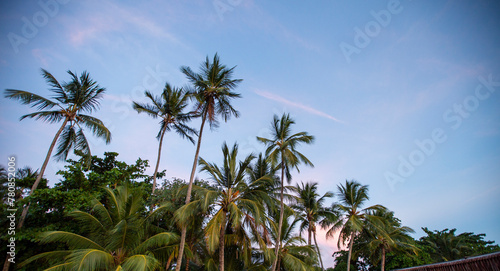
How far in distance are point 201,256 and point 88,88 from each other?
12.9 metres

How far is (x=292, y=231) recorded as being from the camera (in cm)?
2094

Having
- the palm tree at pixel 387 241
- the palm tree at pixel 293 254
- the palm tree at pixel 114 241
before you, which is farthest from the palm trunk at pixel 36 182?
the palm tree at pixel 387 241

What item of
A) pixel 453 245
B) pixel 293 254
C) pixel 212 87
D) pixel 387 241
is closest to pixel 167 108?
pixel 212 87

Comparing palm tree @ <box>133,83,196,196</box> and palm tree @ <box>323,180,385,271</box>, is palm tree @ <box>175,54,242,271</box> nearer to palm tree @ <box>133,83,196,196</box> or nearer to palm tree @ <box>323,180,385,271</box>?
palm tree @ <box>133,83,196,196</box>

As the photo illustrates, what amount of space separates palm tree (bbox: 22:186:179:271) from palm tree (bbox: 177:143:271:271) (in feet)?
6.29

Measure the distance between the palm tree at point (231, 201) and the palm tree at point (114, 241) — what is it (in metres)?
1.92

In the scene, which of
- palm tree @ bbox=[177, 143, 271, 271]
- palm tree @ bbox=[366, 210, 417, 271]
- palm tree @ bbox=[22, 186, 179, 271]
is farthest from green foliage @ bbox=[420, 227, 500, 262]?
palm tree @ bbox=[22, 186, 179, 271]

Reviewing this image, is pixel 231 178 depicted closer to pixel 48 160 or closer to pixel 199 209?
pixel 199 209

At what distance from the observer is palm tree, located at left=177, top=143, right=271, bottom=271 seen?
1240 centimetres

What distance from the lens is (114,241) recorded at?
36.4ft

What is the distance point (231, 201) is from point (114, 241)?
5.85 meters

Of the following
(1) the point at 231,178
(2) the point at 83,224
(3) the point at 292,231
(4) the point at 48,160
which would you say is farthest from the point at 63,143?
(3) the point at 292,231

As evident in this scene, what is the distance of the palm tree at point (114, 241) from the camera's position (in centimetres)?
961

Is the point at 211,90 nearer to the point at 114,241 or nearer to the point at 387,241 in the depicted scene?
the point at 114,241
